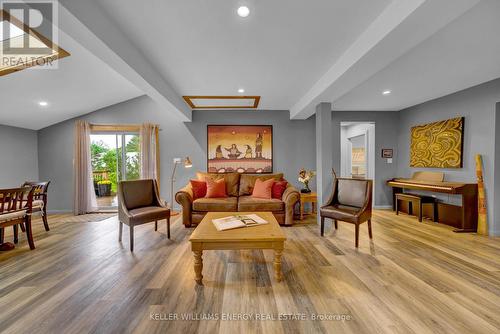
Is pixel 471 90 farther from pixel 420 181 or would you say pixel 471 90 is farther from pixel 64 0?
pixel 64 0

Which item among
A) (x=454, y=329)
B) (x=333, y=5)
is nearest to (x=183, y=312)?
(x=454, y=329)

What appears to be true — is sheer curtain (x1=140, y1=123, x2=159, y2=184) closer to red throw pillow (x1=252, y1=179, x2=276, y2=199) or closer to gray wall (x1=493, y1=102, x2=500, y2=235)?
red throw pillow (x1=252, y1=179, x2=276, y2=199)

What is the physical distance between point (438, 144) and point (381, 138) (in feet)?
3.80

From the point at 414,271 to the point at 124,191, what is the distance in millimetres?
3912

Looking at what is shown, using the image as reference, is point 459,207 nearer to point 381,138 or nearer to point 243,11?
point 381,138

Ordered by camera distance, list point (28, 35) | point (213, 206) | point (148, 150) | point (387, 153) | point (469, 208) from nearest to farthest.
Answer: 1. point (28, 35)
2. point (469, 208)
3. point (213, 206)
4. point (148, 150)
5. point (387, 153)

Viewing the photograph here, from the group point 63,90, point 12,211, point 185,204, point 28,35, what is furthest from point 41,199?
point 28,35

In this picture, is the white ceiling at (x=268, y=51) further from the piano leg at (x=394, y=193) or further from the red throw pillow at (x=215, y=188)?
the piano leg at (x=394, y=193)

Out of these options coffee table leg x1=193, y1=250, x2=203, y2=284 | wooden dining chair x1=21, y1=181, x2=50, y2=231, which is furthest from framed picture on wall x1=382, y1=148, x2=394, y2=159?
wooden dining chair x1=21, y1=181, x2=50, y2=231

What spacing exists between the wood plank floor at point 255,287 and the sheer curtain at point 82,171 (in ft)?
5.82

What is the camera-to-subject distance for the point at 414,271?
218cm

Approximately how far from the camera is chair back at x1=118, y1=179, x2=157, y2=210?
307cm

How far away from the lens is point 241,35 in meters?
2.12

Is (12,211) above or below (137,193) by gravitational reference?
below
